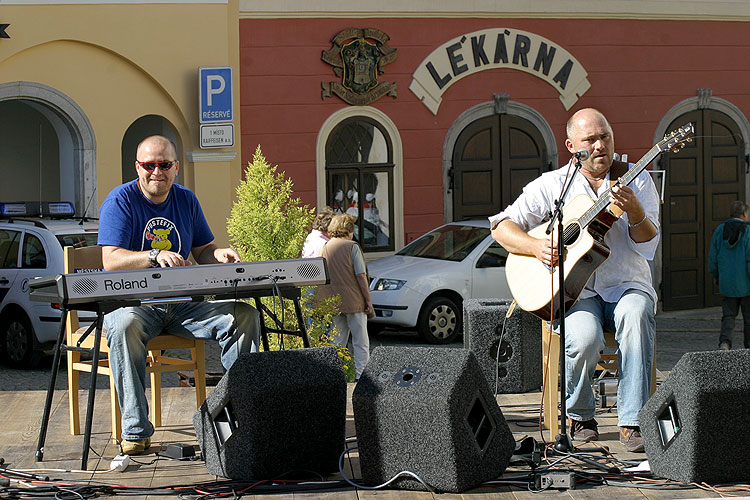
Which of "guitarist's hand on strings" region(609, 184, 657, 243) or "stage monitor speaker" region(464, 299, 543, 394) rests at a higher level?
"guitarist's hand on strings" region(609, 184, 657, 243)

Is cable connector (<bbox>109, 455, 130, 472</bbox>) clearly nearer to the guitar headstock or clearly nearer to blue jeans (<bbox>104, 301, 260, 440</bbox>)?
blue jeans (<bbox>104, 301, 260, 440</bbox>)

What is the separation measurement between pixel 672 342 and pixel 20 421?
8217 millimetres

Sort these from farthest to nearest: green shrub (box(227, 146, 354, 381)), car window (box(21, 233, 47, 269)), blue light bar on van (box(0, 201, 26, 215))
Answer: blue light bar on van (box(0, 201, 26, 215))
car window (box(21, 233, 47, 269))
green shrub (box(227, 146, 354, 381))

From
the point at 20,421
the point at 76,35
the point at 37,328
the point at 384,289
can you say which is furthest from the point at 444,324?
the point at 20,421

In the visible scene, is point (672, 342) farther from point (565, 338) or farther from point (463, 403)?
point (463, 403)

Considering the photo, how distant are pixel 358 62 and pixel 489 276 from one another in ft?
12.0

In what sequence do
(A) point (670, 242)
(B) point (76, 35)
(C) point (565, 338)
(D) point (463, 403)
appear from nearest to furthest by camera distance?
1. (D) point (463, 403)
2. (C) point (565, 338)
3. (B) point (76, 35)
4. (A) point (670, 242)

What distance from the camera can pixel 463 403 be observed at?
446 cm

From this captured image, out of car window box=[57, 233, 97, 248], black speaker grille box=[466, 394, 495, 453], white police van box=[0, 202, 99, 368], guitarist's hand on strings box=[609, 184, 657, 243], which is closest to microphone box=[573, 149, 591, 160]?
guitarist's hand on strings box=[609, 184, 657, 243]

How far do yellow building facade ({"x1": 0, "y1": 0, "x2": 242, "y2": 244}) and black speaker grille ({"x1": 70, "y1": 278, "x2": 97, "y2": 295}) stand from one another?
8.52 meters

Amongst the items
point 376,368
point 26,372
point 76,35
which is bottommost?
point 26,372

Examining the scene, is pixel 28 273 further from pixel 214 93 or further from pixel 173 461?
pixel 173 461

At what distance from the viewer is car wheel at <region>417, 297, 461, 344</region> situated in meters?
12.0

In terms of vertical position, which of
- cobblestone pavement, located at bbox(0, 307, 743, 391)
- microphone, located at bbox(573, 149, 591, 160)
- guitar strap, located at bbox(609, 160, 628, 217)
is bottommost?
cobblestone pavement, located at bbox(0, 307, 743, 391)
